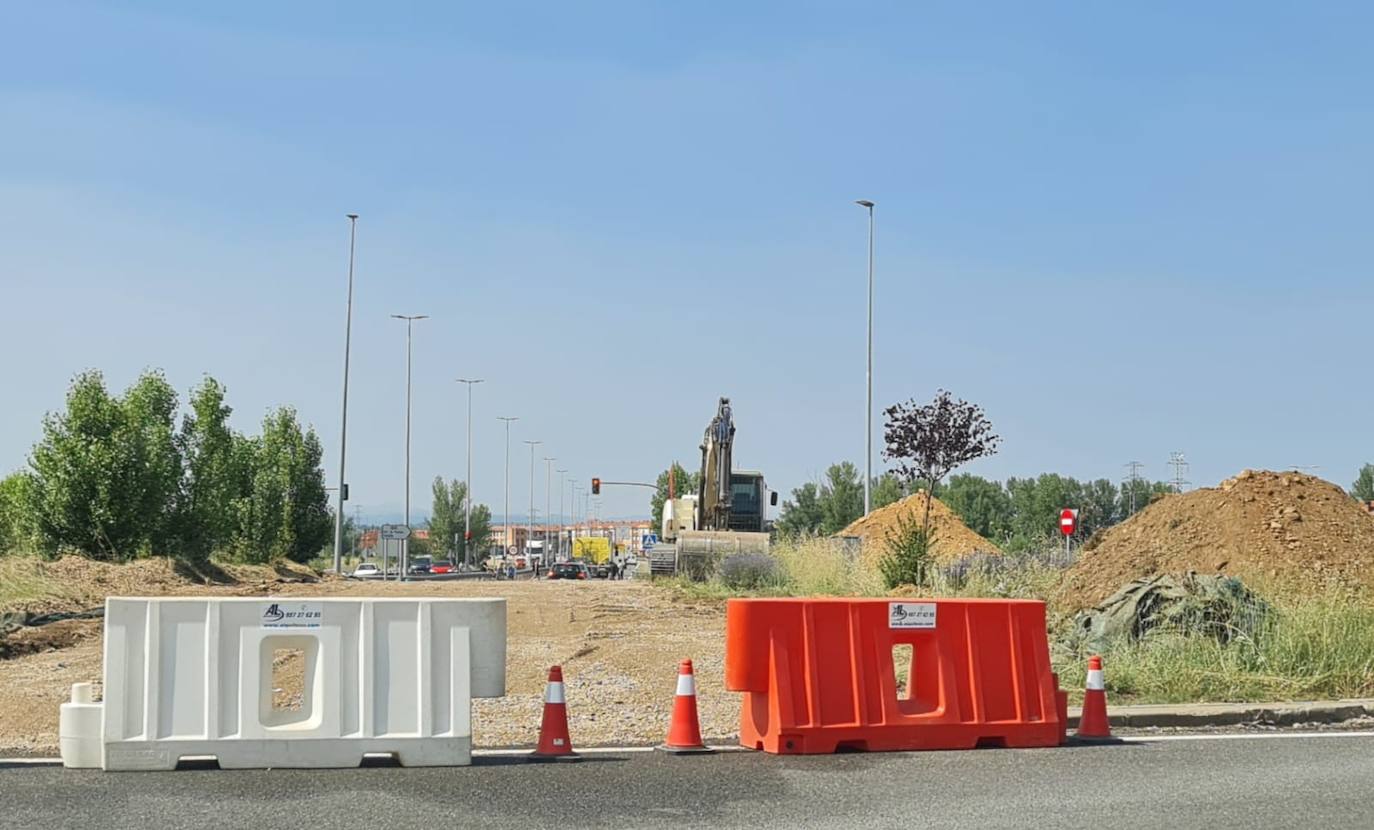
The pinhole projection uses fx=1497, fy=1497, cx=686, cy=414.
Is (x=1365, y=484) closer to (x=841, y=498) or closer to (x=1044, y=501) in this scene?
(x=1044, y=501)

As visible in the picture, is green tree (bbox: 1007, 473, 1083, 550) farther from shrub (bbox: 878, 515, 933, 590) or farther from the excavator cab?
shrub (bbox: 878, 515, 933, 590)

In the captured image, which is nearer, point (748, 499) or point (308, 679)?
Result: point (308, 679)

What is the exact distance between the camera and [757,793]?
340 inches

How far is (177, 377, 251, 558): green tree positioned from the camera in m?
A: 43.7

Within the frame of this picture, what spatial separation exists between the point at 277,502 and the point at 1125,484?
89.1 metres

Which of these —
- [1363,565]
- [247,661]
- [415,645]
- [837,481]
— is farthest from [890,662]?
[837,481]

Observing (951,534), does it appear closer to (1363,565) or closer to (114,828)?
(1363,565)

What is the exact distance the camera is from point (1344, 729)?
37.4 ft

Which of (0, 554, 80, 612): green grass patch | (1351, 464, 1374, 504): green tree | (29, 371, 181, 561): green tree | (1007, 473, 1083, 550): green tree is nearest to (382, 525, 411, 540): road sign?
(29, 371, 181, 561): green tree

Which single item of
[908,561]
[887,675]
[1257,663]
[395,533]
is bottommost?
[1257,663]

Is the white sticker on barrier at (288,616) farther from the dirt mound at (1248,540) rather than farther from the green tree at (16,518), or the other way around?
the green tree at (16,518)

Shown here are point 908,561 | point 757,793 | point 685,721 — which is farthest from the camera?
point 908,561

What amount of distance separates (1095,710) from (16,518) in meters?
34.7

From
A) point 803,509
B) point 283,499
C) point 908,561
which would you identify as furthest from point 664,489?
point 908,561
